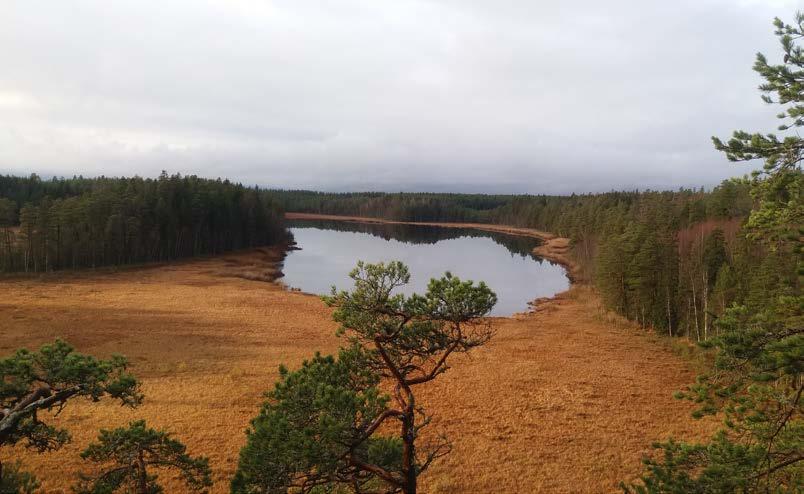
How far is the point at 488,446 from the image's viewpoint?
17234mm

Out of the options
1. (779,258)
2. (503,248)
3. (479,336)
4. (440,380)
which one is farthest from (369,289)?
(503,248)

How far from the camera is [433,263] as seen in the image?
252 ft

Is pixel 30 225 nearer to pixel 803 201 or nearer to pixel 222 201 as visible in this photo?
pixel 222 201

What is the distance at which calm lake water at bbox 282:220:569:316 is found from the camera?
5700 cm

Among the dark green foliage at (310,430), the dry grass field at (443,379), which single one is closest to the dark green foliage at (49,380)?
the dark green foliage at (310,430)

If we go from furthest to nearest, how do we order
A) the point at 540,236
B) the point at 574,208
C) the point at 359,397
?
1. the point at 540,236
2. the point at 574,208
3. the point at 359,397

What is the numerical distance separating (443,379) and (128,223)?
51911 millimetres

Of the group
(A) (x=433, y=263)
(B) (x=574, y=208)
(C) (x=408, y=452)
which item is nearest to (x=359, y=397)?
(C) (x=408, y=452)

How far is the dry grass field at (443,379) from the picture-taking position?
15.7 m

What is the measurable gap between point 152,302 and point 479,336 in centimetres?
4146

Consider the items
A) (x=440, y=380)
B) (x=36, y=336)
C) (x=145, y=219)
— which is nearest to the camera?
(x=440, y=380)

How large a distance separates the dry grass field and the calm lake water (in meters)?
7.56

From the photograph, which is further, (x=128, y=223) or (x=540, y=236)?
(x=540, y=236)

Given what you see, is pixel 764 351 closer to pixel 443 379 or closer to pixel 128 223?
Result: pixel 443 379
